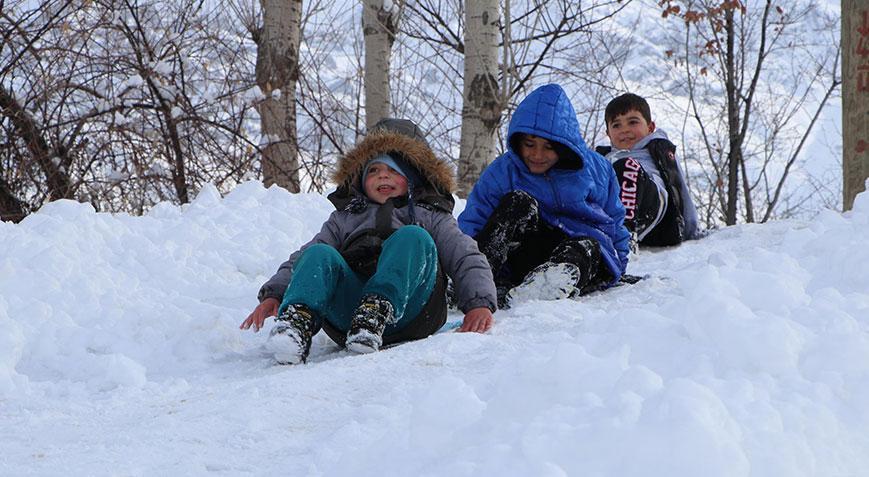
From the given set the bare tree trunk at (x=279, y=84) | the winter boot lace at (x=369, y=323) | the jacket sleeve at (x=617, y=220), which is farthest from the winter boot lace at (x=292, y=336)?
the bare tree trunk at (x=279, y=84)

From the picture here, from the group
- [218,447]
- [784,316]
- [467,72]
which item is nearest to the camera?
[218,447]

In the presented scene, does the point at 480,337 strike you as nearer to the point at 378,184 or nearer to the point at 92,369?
the point at 378,184

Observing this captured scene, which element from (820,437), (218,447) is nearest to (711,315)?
(820,437)

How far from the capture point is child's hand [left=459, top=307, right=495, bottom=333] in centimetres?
318

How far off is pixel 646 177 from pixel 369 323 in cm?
271

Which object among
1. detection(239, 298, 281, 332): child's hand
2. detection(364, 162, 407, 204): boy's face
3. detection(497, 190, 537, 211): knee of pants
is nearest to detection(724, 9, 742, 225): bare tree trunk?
detection(497, 190, 537, 211): knee of pants

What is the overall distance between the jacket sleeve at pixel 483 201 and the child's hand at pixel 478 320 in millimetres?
1042

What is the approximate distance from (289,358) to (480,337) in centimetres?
67

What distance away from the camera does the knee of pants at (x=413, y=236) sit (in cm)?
323

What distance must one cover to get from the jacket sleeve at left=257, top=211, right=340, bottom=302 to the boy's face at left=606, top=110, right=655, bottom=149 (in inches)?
107

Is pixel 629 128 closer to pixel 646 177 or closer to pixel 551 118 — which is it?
pixel 646 177

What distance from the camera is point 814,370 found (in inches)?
78.8

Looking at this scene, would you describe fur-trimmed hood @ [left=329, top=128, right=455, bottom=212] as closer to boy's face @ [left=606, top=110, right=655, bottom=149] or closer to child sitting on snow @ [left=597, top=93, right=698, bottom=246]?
child sitting on snow @ [left=597, top=93, right=698, bottom=246]

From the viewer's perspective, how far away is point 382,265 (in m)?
3.21
